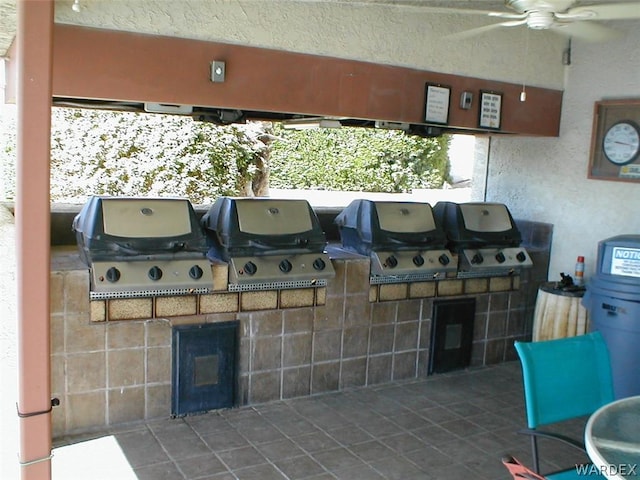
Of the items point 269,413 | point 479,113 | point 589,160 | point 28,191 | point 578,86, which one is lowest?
point 269,413

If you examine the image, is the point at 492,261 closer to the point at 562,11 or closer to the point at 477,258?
the point at 477,258

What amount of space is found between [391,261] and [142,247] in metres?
1.66

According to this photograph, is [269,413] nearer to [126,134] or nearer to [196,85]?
[196,85]

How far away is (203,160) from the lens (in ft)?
27.5

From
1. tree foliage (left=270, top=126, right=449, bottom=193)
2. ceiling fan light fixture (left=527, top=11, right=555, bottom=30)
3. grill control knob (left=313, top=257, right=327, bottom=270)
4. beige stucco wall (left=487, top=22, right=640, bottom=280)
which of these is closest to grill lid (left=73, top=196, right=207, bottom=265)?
grill control knob (left=313, top=257, right=327, bottom=270)

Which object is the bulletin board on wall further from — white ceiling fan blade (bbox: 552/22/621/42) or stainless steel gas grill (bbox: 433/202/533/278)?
white ceiling fan blade (bbox: 552/22/621/42)

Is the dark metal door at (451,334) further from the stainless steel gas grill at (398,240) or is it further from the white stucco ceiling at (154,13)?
the white stucco ceiling at (154,13)

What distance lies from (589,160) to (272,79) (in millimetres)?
2762

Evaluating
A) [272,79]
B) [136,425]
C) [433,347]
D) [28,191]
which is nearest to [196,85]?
[272,79]

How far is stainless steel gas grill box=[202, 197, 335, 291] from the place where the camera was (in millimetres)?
3604

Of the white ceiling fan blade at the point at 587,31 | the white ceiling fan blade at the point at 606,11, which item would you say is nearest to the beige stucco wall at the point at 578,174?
the white ceiling fan blade at the point at 587,31

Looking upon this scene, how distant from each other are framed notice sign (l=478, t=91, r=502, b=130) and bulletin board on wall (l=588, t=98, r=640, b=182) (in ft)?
2.64

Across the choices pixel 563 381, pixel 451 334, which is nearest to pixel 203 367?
pixel 451 334

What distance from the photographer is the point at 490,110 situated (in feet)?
15.2
